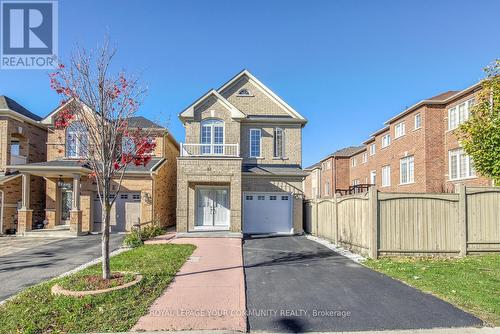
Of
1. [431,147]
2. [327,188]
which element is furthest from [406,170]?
[327,188]

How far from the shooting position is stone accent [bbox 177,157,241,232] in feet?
55.1

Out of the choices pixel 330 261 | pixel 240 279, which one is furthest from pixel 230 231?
pixel 240 279

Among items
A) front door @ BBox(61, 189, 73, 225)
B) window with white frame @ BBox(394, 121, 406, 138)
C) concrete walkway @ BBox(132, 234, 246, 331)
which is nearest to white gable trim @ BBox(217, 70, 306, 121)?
window with white frame @ BBox(394, 121, 406, 138)

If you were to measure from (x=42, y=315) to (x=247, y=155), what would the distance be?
50.5ft

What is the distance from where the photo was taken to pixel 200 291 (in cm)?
706

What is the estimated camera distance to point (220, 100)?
19422mm

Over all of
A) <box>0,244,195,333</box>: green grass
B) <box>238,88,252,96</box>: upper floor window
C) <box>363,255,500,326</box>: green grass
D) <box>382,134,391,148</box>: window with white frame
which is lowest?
<box>363,255,500,326</box>: green grass

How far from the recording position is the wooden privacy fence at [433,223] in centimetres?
1073

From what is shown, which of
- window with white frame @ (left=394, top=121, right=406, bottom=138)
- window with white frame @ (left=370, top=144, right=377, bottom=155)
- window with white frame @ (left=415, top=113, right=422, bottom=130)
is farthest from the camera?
window with white frame @ (left=370, top=144, right=377, bottom=155)

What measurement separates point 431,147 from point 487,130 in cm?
1016

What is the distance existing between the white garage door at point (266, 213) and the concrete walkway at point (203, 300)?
8134 mm

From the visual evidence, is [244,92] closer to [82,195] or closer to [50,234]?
[82,195]

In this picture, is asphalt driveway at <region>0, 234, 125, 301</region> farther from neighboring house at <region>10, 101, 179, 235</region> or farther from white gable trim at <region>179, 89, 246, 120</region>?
white gable trim at <region>179, 89, 246, 120</region>

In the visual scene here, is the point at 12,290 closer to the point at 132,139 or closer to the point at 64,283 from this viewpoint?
the point at 64,283
